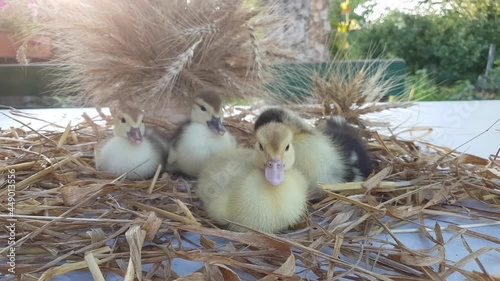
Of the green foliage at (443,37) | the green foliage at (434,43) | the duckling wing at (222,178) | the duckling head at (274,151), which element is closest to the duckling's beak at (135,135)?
the duckling wing at (222,178)

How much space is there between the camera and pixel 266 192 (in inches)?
19.2

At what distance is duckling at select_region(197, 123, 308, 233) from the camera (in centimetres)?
48

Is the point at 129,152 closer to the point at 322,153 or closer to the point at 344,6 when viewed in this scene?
the point at 322,153

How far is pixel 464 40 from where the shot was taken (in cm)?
198

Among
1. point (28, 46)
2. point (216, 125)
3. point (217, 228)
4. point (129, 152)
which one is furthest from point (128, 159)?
point (28, 46)

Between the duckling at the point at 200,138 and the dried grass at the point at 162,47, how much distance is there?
5cm

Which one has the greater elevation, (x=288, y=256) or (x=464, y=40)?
(x=464, y=40)

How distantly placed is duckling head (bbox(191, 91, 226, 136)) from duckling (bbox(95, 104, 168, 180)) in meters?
0.08

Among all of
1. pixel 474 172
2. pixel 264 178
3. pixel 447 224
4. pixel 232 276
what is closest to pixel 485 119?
pixel 474 172

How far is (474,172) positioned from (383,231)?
0.76 ft

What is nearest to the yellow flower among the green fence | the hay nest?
the green fence

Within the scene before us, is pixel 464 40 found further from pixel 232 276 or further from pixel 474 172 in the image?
pixel 232 276

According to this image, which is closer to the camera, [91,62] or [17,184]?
[17,184]

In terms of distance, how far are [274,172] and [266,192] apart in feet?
0.08
